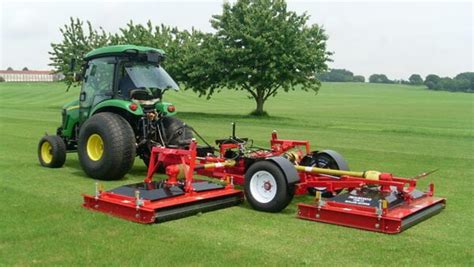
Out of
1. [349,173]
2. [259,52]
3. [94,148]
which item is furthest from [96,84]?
[259,52]

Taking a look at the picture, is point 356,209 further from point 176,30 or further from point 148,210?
point 176,30

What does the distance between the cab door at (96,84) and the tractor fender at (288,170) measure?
4.41m

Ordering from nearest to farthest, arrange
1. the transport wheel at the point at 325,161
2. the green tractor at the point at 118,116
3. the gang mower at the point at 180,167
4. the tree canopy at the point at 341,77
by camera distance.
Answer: the gang mower at the point at 180,167 → the transport wheel at the point at 325,161 → the green tractor at the point at 118,116 → the tree canopy at the point at 341,77

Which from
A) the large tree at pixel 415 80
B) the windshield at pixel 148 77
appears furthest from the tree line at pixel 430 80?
the windshield at pixel 148 77

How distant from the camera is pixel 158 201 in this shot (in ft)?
22.9

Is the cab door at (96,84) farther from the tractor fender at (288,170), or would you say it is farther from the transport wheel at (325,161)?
the tractor fender at (288,170)

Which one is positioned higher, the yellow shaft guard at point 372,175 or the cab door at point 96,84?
the cab door at point 96,84

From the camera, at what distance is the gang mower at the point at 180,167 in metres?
6.83

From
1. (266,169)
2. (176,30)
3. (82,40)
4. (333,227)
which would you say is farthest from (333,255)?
(82,40)

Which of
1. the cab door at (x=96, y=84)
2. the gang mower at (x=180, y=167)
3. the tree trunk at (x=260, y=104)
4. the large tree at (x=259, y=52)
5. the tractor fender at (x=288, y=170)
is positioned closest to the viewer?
the gang mower at (x=180, y=167)

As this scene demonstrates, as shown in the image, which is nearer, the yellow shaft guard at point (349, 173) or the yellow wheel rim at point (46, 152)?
the yellow shaft guard at point (349, 173)

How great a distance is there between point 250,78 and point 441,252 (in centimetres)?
2492

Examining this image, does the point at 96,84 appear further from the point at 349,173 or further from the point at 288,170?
the point at 349,173

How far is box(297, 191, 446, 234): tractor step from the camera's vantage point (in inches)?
251
